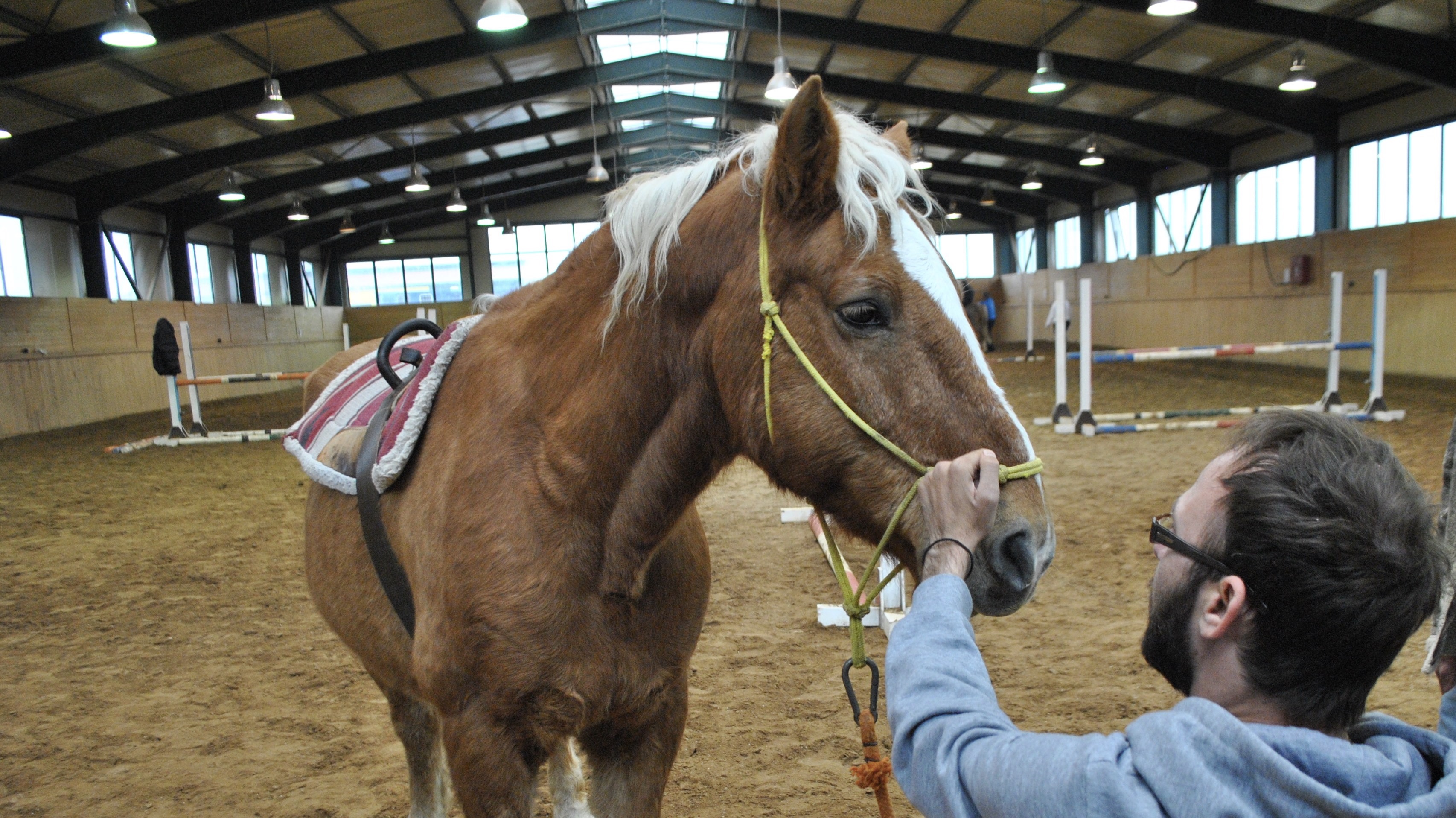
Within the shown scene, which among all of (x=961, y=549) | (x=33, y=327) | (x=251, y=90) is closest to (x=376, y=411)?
(x=961, y=549)

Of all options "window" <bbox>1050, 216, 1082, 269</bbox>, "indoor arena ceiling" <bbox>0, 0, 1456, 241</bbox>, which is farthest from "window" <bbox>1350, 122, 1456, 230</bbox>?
"window" <bbox>1050, 216, 1082, 269</bbox>

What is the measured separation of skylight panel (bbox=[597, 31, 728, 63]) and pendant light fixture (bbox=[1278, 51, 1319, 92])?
8.39 meters

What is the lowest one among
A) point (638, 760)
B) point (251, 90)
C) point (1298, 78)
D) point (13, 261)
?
point (638, 760)

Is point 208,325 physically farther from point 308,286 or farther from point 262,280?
point 308,286

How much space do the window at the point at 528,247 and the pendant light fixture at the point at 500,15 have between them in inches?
751

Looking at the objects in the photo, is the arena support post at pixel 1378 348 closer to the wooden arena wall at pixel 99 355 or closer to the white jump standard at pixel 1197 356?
the white jump standard at pixel 1197 356

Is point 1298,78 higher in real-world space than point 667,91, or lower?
lower

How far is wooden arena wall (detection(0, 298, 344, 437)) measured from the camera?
38.4 feet

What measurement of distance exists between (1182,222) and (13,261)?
2318cm

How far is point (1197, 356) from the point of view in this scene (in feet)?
25.7

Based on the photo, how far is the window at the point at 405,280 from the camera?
27.8m

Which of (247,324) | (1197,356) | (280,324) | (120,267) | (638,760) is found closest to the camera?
(638,760)

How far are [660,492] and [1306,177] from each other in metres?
18.4

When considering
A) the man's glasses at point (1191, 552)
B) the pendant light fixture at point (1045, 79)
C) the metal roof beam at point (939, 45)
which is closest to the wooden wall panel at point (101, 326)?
the metal roof beam at point (939, 45)
